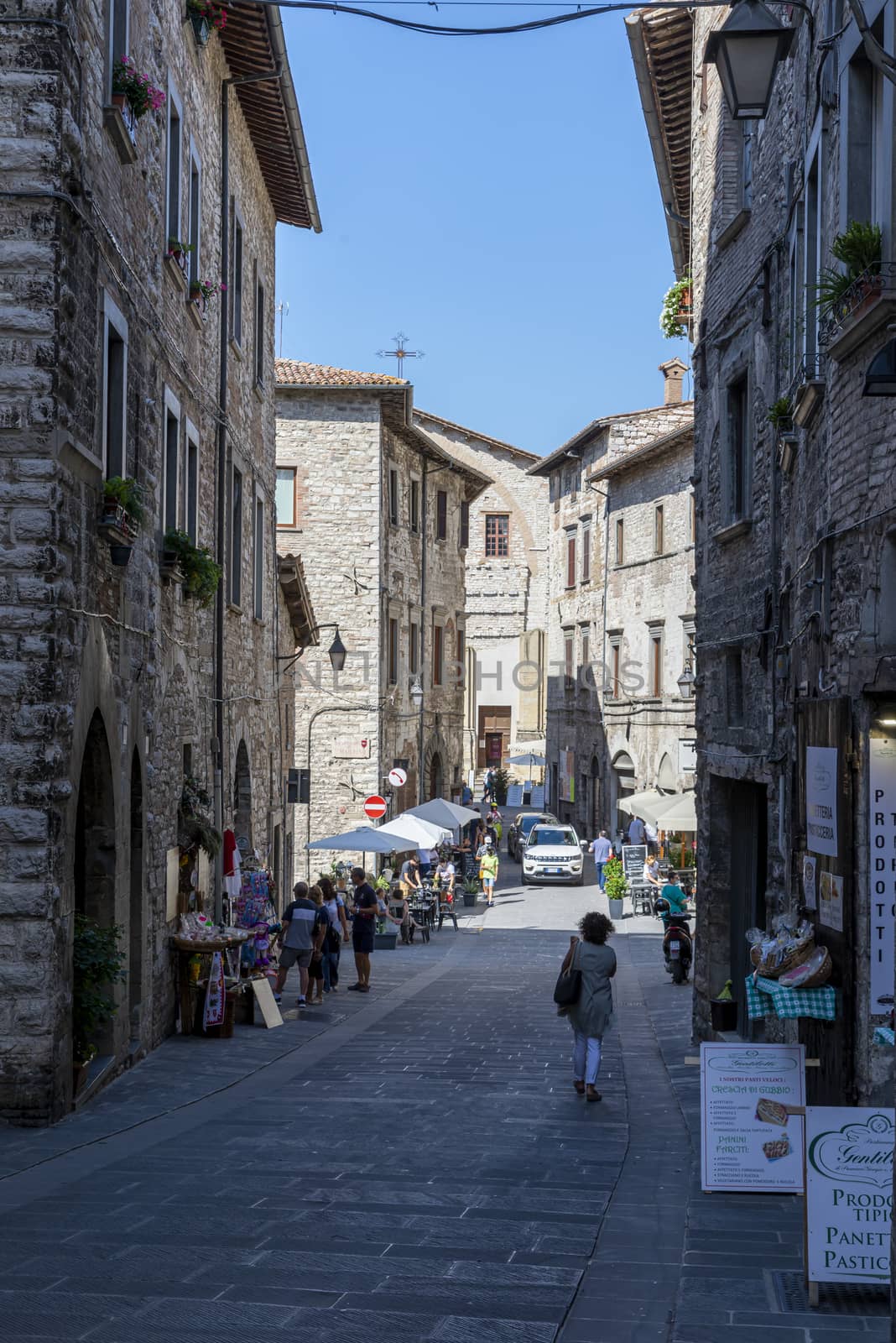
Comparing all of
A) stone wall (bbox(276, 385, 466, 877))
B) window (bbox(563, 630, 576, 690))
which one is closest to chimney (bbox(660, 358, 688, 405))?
window (bbox(563, 630, 576, 690))

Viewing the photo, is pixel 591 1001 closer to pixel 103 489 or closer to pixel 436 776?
pixel 103 489

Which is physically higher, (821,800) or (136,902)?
(821,800)

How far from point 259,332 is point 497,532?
38.9m

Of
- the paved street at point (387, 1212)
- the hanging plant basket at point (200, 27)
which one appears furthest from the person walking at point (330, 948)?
the hanging plant basket at point (200, 27)

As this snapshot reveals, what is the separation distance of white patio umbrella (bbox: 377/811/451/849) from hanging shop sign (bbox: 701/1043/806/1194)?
58.6ft

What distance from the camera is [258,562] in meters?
21.8

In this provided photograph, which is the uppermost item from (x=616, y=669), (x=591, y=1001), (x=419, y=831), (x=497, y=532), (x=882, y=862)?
(x=497, y=532)

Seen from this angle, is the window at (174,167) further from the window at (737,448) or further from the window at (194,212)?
the window at (737,448)

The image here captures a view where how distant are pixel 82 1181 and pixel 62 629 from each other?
3.39 metres

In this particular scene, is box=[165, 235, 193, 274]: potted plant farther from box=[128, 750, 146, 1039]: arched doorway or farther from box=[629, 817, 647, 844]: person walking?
box=[629, 817, 647, 844]: person walking

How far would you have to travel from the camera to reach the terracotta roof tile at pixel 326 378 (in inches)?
1323

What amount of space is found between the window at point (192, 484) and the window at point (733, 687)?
5.59 m

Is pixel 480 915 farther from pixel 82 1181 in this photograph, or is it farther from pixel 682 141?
Answer: pixel 82 1181

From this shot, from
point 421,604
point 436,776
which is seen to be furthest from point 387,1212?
point 436,776
